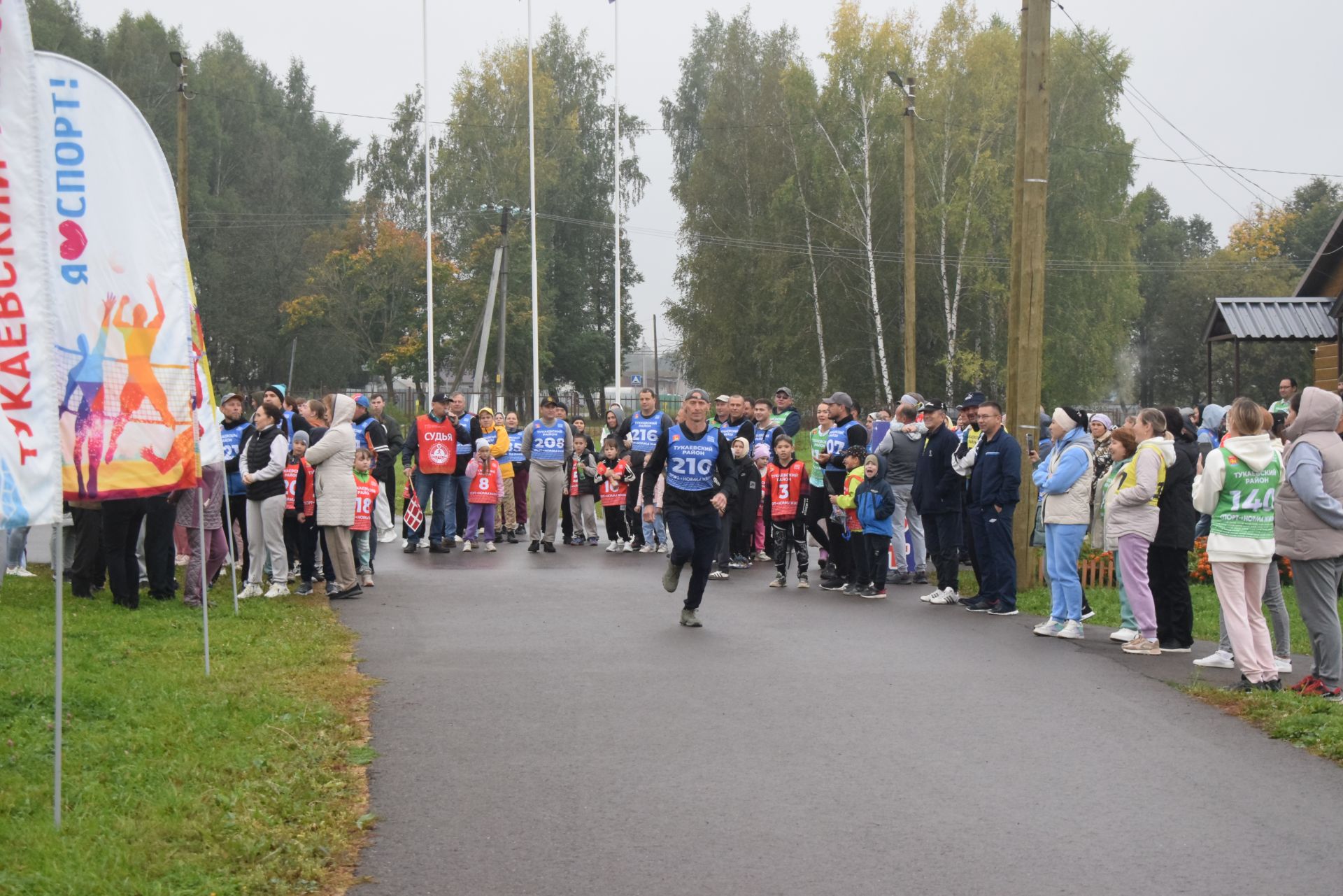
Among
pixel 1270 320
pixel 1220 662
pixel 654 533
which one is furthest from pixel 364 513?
pixel 1270 320

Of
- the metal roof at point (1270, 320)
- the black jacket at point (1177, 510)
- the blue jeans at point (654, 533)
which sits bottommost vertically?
the blue jeans at point (654, 533)

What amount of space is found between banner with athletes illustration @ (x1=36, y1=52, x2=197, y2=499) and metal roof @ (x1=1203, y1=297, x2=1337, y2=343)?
989 inches

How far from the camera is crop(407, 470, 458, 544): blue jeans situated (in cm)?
1923

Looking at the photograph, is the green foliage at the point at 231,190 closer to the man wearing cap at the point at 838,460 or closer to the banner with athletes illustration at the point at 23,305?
the man wearing cap at the point at 838,460

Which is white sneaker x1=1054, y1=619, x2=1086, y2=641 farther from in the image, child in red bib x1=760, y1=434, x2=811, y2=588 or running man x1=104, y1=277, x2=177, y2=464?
running man x1=104, y1=277, x2=177, y2=464

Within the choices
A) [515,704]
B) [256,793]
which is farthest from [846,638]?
[256,793]

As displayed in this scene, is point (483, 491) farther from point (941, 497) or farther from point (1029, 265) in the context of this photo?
point (1029, 265)

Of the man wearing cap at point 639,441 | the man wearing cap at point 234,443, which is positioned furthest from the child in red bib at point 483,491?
the man wearing cap at point 234,443

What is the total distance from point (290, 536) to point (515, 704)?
724cm

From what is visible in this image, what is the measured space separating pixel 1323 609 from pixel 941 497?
5452mm

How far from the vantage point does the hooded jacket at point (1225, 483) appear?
31.0ft

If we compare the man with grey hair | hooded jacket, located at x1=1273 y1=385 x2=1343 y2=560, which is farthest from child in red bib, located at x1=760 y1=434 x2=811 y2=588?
hooded jacket, located at x1=1273 y1=385 x2=1343 y2=560

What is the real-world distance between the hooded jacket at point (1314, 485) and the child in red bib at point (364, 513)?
8.53 metres

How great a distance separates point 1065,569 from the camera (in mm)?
11914
